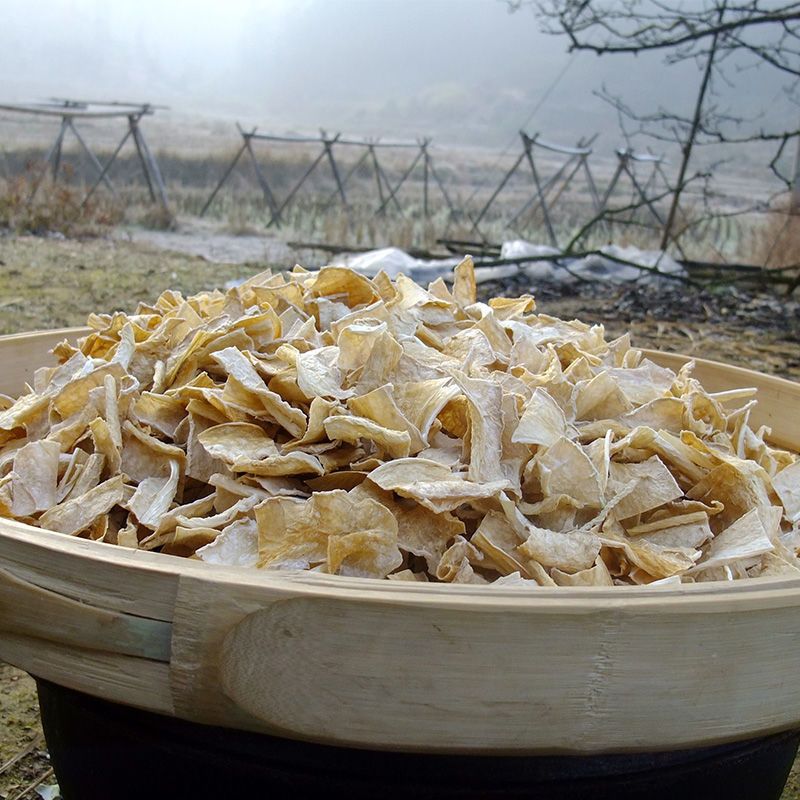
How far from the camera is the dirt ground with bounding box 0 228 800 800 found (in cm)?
369

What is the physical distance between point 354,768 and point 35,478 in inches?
16.9

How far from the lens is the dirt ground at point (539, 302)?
369cm

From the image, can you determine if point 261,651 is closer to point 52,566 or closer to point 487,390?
point 52,566

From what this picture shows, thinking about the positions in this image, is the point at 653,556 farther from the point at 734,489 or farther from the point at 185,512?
A: the point at 185,512

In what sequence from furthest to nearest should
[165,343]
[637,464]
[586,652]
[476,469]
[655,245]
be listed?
1. [655,245]
2. [165,343]
3. [637,464]
4. [476,469]
5. [586,652]

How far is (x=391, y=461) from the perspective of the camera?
0.79m

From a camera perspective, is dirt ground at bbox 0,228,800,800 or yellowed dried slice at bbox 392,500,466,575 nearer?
yellowed dried slice at bbox 392,500,466,575

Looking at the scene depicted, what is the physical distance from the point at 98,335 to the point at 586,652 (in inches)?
32.2

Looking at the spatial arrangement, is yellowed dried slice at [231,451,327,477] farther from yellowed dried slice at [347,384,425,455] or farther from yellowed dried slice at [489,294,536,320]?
yellowed dried slice at [489,294,536,320]

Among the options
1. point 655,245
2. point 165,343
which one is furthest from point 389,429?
point 655,245

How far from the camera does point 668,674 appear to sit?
59 cm

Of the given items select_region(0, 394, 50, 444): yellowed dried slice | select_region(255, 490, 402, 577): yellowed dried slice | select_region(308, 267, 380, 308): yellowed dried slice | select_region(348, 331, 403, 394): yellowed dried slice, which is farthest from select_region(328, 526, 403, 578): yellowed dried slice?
select_region(308, 267, 380, 308): yellowed dried slice

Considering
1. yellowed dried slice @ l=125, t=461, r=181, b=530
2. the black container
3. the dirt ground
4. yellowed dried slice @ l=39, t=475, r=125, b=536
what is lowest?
the dirt ground

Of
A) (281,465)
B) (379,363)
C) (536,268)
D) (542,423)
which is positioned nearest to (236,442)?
(281,465)
